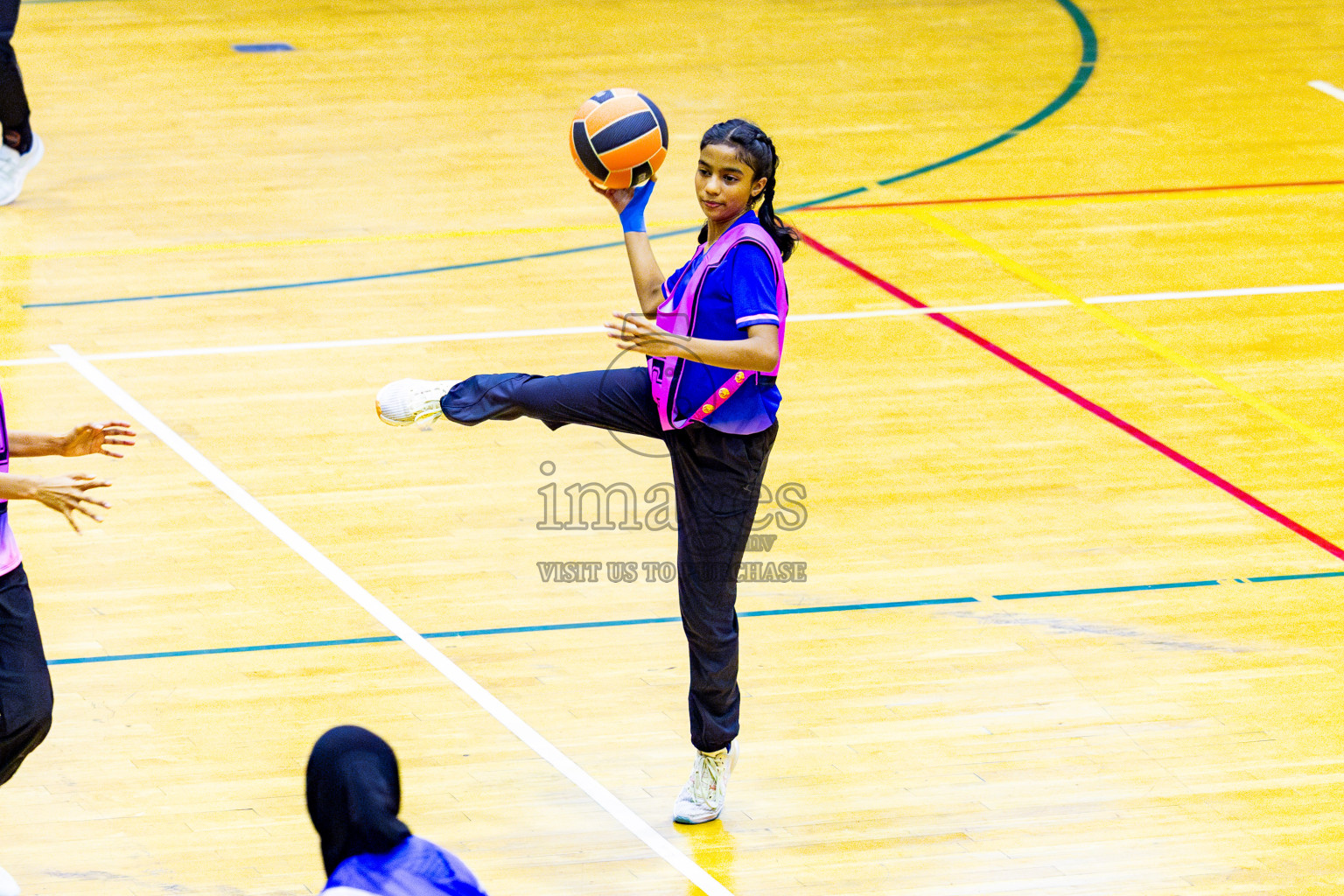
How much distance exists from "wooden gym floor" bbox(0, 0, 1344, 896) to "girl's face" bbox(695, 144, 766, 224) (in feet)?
5.95

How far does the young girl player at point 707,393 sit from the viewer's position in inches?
197

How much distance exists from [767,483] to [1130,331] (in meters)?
2.60

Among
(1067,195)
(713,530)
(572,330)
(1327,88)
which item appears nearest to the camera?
(713,530)

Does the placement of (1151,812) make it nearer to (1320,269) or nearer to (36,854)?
(36,854)

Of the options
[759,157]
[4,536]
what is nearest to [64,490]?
[4,536]

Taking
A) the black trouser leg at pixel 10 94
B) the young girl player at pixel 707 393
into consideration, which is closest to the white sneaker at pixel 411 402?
the young girl player at pixel 707 393

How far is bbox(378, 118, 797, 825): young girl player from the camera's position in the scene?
5000 mm

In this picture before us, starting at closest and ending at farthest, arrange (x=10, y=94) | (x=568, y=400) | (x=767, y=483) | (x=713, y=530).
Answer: (x=713, y=530) < (x=568, y=400) < (x=767, y=483) < (x=10, y=94)

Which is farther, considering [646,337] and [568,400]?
[568,400]

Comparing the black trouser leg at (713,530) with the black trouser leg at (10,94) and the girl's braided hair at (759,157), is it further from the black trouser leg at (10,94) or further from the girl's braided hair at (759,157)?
the black trouser leg at (10,94)

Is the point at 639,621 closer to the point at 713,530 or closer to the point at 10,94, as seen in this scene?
the point at 713,530

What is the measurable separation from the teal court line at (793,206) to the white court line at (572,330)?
0.81 meters

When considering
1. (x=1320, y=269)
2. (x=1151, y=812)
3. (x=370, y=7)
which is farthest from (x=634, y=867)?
(x=370, y=7)

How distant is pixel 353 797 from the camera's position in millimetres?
3127
